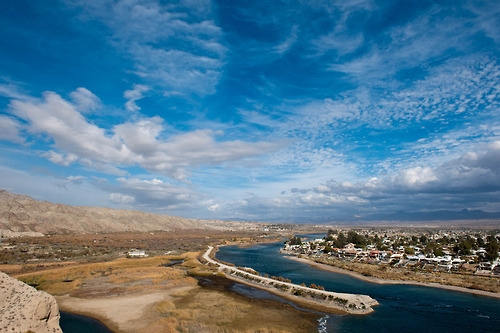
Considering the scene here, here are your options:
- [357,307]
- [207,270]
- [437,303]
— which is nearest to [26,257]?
[207,270]

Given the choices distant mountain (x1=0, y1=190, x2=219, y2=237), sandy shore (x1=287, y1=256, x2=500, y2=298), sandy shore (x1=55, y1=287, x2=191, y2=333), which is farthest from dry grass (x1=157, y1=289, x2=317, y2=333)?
distant mountain (x1=0, y1=190, x2=219, y2=237)

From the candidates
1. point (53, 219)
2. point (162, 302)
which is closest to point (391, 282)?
point (162, 302)

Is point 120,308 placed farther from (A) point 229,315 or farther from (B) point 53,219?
(B) point 53,219

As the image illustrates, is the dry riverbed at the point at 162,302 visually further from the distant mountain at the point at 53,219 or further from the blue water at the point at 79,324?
the distant mountain at the point at 53,219

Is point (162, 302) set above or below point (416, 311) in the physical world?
above

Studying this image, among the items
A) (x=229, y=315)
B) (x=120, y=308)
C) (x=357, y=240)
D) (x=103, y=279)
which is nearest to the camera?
(x=229, y=315)

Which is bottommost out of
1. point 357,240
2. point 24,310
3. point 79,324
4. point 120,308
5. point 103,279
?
point 103,279

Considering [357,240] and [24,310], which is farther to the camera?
[357,240]
